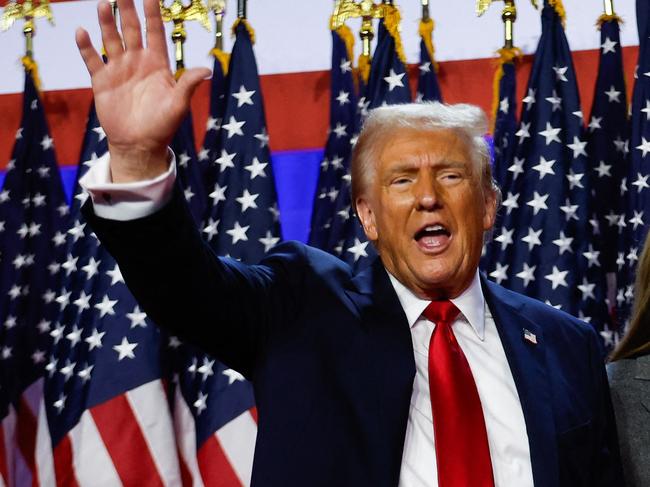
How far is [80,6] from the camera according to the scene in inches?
145

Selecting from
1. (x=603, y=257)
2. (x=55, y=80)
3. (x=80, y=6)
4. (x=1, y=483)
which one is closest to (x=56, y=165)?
(x=55, y=80)

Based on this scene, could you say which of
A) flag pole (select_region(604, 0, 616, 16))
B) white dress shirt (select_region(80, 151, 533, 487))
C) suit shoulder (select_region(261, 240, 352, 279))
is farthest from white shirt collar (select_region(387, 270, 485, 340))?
flag pole (select_region(604, 0, 616, 16))

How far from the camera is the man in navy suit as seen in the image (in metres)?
1.31

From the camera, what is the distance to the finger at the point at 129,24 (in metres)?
1.28

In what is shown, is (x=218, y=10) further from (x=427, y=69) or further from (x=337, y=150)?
(x=427, y=69)

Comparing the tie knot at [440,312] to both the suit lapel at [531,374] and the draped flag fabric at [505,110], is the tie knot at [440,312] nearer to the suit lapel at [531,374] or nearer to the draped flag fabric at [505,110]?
the suit lapel at [531,374]

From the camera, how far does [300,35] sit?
3492 mm

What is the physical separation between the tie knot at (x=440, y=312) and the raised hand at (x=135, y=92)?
622 mm

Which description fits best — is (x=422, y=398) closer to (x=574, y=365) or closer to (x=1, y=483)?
(x=574, y=365)

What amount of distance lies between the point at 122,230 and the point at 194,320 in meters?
0.19

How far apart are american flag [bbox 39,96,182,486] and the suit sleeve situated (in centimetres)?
148

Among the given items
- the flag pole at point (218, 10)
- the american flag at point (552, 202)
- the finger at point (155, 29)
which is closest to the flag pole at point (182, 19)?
the flag pole at point (218, 10)

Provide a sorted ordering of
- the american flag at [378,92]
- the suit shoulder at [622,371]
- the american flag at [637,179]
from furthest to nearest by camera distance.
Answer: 1. the american flag at [378,92]
2. the american flag at [637,179]
3. the suit shoulder at [622,371]

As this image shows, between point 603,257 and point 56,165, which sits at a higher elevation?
point 56,165
